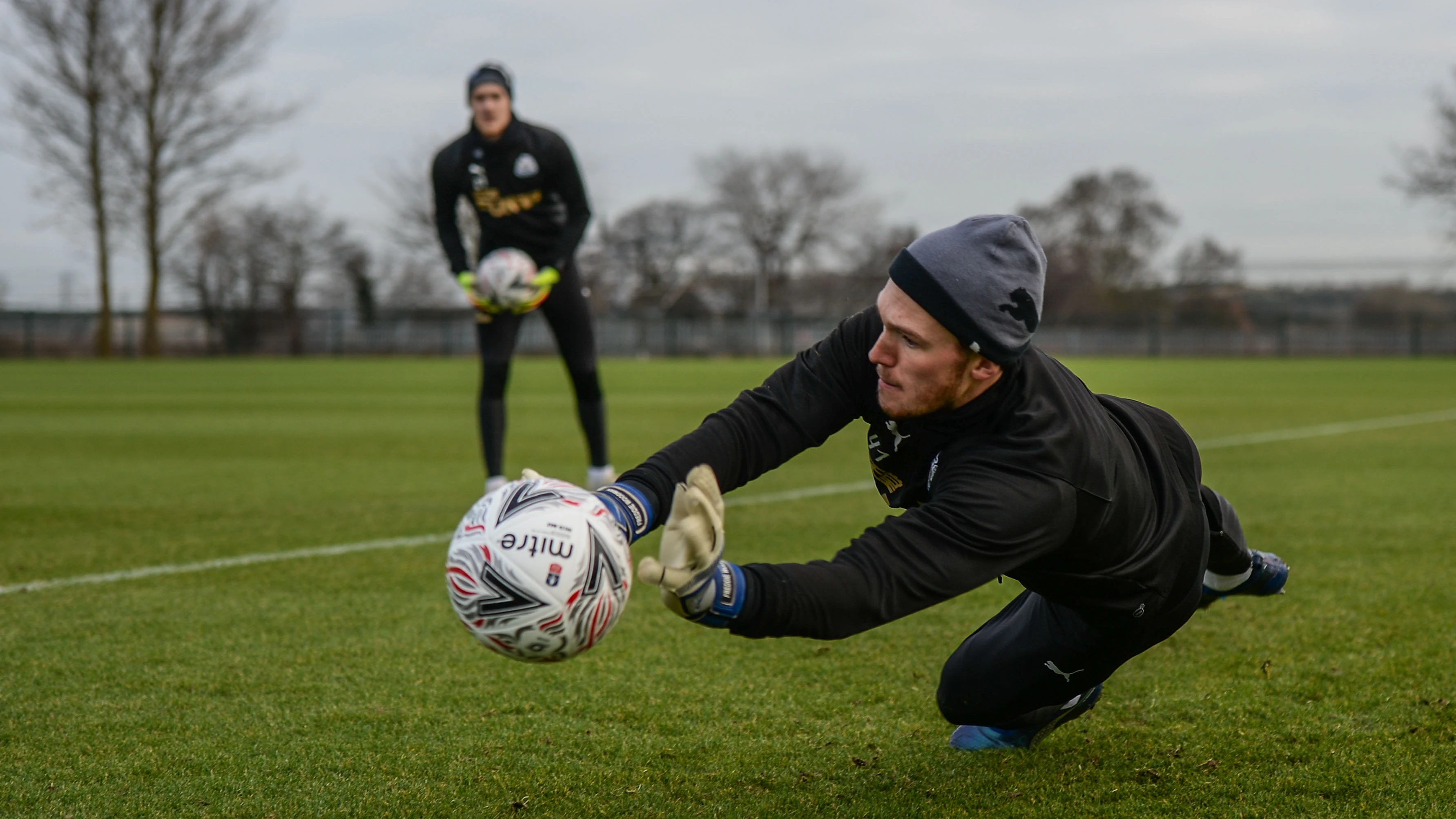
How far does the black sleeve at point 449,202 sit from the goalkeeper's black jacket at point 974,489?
17.3ft

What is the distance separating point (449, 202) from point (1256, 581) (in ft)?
18.9

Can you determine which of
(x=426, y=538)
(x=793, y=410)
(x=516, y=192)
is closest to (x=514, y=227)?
(x=516, y=192)

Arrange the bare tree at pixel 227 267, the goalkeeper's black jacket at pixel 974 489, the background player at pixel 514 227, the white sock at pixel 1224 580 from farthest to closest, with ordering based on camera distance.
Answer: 1. the bare tree at pixel 227 267
2. the background player at pixel 514 227
3. the white sock at pixel 1224 580
4. the goalkeeper's black jacket at pixel 974 489

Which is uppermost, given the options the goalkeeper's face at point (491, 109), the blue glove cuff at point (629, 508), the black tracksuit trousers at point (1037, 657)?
the goalkeeper's face at point (491, 109)

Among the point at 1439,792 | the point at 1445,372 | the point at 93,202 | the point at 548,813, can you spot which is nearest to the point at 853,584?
the point at 548,813

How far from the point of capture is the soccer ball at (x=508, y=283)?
24.5 ft

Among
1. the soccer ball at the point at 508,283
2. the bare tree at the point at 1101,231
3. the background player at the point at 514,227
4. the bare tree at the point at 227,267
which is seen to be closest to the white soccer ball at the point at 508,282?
the soccer ball at the point at 508,283

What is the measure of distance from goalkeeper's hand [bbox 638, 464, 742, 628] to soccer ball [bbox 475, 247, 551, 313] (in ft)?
18.3

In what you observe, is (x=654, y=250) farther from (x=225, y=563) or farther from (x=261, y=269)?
(x=225, y=563)

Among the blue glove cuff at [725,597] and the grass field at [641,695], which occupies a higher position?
the blue glove cuff at [725,597]

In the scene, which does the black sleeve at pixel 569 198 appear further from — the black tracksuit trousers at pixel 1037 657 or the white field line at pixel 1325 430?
the white field line at pixel 1325 430

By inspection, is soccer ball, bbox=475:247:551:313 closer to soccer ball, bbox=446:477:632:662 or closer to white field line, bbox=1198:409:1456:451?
soccer ball, bbox=446:477:632:662

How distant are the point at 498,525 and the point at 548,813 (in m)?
0.83

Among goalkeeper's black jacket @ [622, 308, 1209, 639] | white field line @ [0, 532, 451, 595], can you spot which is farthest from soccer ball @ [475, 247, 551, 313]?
goalkeeper's black jacket @ [622, 308, 1209, 639]
